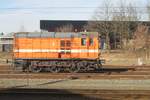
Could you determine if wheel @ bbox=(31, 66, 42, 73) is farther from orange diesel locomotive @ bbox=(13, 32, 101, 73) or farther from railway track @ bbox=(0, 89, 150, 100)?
railway track @ bbox=(0, 89, 150, 100)

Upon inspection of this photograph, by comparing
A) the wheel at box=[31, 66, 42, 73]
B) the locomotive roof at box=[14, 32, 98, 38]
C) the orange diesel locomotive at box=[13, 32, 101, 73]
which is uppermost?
the locomotive roof at box=[14, 32, 98, 38]

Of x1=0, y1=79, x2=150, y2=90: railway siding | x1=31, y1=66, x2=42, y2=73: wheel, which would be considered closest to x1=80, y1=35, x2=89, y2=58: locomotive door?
x1=31, y1=66, x2=42, y2=73: wheel

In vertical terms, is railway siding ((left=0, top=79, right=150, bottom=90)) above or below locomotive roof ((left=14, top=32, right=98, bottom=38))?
below

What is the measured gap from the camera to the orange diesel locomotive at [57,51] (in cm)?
3200

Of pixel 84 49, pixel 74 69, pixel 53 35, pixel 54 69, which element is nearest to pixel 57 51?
pixel 53 35

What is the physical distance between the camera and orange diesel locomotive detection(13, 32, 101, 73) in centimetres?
3200

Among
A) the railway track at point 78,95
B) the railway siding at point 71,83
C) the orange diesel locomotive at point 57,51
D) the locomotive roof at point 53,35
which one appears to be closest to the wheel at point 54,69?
the orange diesel locomotive at point 57,51

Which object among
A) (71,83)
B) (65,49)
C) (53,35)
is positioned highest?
(53,35)

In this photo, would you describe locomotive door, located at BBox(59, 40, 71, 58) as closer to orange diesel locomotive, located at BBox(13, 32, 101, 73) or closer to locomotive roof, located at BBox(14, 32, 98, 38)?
orange diesel locomotive, located at BBox(13, 32, 101, 73)

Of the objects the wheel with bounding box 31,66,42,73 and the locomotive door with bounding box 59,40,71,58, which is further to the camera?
the locomotive door with bounding box 59,40,71,58

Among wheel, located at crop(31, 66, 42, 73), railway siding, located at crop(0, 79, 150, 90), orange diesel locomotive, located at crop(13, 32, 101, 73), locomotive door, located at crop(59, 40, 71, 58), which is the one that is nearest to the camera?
railway siding, located at crop(0, 79, 150, 90)

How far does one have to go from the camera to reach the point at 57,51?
32469 mm

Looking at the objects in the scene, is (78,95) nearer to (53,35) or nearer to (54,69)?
(54,69)

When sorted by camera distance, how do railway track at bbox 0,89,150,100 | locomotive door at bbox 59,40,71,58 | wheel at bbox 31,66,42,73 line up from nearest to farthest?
railway track at bbox 0,89,150,100, wheel at bbox 31,66,42,73, locomotive door at bbox 59,40,71,58
